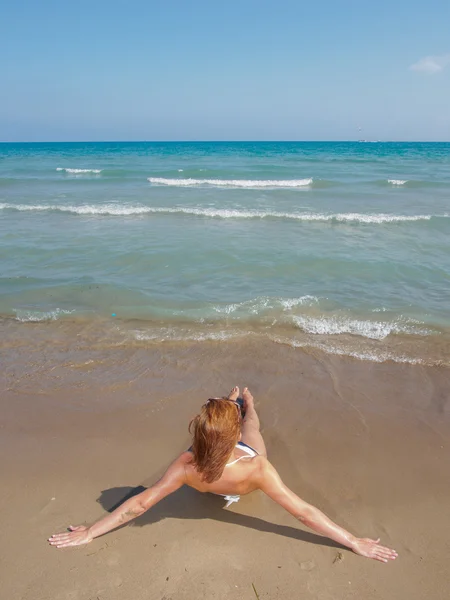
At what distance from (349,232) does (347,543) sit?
10462mm

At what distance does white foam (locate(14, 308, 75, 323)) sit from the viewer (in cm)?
636

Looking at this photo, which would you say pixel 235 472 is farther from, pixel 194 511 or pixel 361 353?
pixel 361 353

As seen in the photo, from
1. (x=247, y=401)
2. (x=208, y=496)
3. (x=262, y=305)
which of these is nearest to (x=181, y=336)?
(x=262, y=305)

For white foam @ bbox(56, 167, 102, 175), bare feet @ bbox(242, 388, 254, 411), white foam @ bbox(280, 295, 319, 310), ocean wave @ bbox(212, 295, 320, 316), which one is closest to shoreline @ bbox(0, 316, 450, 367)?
ocean wave @ bbox(212, 295, 320, 316)

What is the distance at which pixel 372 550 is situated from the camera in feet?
8.79

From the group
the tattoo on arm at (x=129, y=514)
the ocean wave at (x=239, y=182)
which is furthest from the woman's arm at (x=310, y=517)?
the ocean wave at (x=239, y=182)

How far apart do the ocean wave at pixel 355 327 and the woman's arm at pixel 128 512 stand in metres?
3.70

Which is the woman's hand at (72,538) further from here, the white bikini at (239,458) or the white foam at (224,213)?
the white foam at (224,213)

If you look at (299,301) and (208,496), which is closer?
(208,496)

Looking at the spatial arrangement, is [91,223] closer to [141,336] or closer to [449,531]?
[141,336]

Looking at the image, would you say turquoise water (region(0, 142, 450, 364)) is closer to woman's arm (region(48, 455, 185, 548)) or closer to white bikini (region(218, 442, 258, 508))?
white bikini (region(218, 442, 258, 508))

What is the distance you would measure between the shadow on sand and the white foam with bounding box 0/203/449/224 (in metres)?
11.6

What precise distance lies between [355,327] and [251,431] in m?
3.18

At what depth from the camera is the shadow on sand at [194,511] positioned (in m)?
2.84
